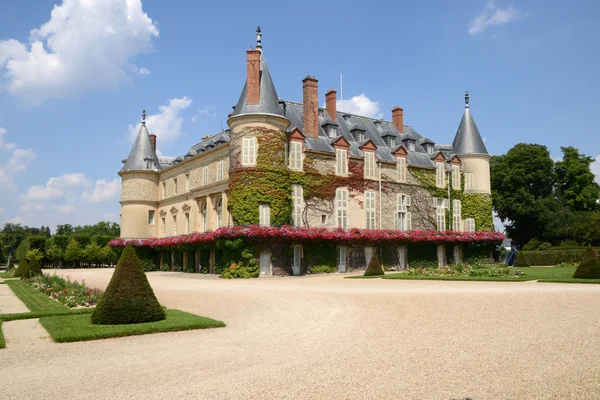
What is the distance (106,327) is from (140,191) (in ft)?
112

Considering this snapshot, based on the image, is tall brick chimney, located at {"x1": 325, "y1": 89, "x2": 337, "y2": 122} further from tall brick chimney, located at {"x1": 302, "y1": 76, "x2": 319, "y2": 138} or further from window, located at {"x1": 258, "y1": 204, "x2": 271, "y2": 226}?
window, located at {"x1": 258, "y1": 204, "x2": 271, "y2": 226}

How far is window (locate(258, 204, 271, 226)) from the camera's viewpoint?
98.2 feet

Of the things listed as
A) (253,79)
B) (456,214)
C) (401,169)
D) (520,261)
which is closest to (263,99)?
(253,79)

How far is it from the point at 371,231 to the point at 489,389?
28.1m

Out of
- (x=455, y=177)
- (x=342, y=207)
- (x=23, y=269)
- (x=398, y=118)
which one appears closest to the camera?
(x=23, y=269)

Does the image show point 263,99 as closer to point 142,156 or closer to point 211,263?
point 211,263

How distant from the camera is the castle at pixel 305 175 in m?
30.5

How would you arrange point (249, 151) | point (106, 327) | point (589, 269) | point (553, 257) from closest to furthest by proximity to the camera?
point (106, 327) < point (589, 269) < point (249, 151) < point (553, 257)

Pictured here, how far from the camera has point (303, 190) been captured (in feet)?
107

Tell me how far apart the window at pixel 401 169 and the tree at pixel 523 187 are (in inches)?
664

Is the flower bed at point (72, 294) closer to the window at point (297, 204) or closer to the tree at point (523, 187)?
the window at point (297, 204)

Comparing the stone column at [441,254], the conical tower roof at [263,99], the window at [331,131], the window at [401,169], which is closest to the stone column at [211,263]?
the conical tower roof at [263,99]

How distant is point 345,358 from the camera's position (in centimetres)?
789

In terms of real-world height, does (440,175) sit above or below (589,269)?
above
